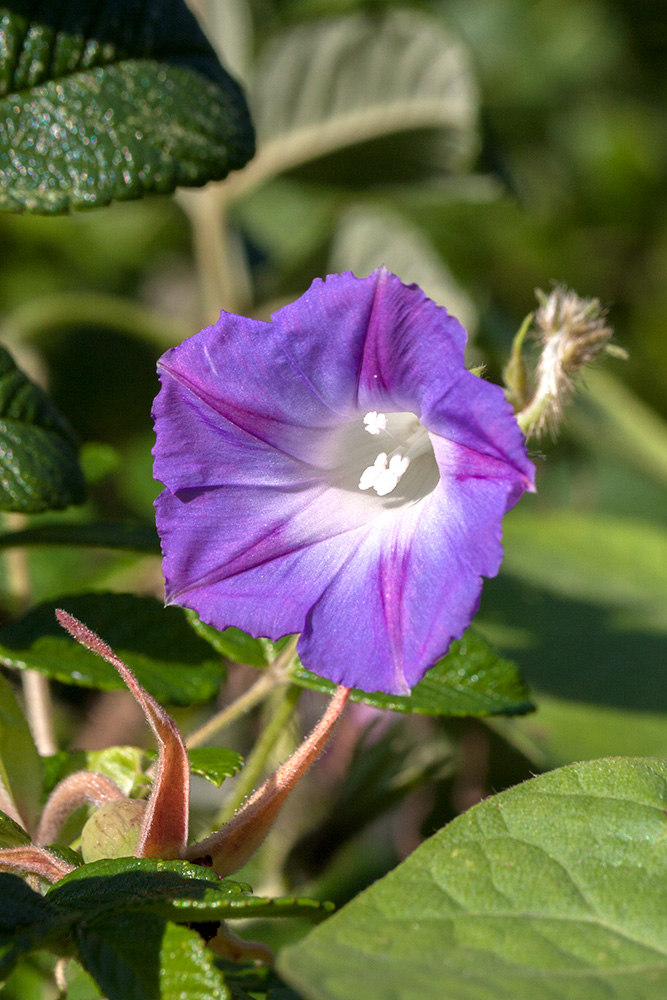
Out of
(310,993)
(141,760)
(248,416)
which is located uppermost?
(248,416)

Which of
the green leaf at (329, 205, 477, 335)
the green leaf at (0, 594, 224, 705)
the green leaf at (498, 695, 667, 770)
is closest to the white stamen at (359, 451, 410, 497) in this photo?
the green leaf at (0, 594, 224, 705)

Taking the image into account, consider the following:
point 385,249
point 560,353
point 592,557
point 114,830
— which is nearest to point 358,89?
point 385,249

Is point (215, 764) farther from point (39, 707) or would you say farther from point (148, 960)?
point (39, 707)

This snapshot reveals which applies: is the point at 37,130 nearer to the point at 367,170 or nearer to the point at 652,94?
the point at 367,170

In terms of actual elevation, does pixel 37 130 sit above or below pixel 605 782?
above

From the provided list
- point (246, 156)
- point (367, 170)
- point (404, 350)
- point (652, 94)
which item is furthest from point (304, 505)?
point (652, 94)

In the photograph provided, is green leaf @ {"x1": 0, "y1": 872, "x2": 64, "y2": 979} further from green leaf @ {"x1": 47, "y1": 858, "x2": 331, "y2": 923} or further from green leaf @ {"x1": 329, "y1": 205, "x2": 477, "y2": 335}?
green leaf @ {"x1": 329, "y1": 205, "x2": 477, "y2": 335}

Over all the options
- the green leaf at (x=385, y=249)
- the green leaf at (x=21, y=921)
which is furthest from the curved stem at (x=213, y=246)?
the green leaf at (x=21, y=921)
